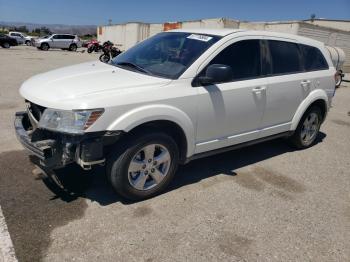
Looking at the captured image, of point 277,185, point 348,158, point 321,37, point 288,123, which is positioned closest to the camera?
point 277,185

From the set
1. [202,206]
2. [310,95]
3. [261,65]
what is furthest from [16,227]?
[310,95]

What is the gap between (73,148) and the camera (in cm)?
314

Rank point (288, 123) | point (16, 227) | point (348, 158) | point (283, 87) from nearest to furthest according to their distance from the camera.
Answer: point (16, 227)
point (283, 87)
point (288, 123)
point (348, 158)

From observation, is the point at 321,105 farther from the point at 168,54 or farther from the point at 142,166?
the point at 142,166

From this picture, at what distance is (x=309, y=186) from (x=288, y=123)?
107 centimetres

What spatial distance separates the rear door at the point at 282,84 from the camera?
4.62 m

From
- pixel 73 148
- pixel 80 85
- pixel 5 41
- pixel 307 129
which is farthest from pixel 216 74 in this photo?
pixel 5 41

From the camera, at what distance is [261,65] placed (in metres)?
4.51

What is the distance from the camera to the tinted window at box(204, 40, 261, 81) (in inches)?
161

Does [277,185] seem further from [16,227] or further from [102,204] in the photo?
[16,227]

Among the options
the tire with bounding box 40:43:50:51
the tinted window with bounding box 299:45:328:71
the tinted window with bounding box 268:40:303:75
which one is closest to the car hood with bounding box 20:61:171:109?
the tinted window with bounding box 268:40:303:75

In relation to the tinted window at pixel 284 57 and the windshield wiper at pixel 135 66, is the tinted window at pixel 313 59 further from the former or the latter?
the windshield wiper at pixel 135 66

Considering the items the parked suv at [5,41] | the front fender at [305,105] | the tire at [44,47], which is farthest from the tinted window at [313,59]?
the parked suv at [5,41]

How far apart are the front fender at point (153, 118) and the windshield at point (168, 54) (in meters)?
0.43
